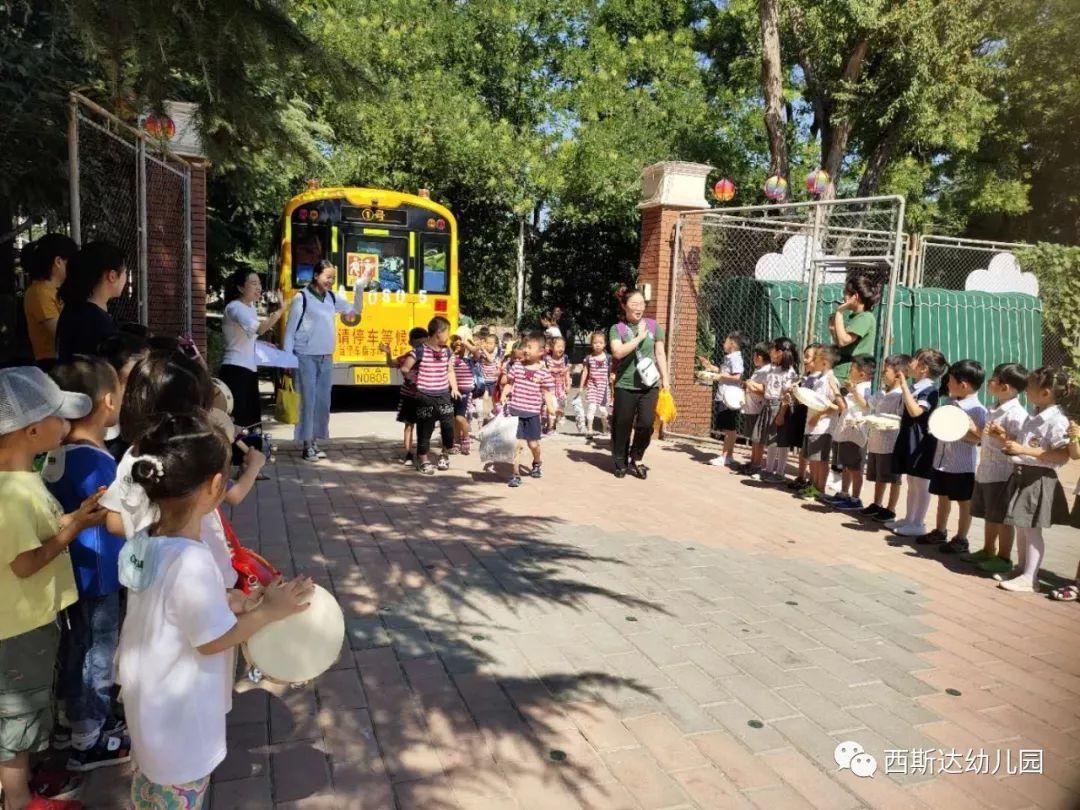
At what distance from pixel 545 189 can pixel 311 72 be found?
16132mm

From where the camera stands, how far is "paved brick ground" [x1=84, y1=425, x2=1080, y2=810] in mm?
2973

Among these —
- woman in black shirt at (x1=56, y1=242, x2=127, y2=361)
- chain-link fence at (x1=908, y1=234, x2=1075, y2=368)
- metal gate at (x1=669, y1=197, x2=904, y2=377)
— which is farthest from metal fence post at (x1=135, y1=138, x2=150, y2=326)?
chain-link fence at (x1=908, y1=234, x2=1075, y2=368)

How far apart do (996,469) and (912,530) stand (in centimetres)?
112

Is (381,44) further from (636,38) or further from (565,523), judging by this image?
(565,523)

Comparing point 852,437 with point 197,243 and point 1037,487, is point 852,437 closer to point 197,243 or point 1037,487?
point 1037,487

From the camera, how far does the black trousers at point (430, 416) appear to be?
7.79 m

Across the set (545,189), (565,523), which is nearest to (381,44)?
(545,189)

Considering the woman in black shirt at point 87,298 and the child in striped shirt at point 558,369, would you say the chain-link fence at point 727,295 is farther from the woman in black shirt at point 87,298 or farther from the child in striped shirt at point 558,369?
the woman in black shirt at point 87,298

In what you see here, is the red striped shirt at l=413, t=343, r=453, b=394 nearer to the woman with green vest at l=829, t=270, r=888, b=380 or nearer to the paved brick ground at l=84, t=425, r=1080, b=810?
the paved brick ground at l=84, t=425, r=1080, b=810

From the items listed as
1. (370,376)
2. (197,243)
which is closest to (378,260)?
(370,376)

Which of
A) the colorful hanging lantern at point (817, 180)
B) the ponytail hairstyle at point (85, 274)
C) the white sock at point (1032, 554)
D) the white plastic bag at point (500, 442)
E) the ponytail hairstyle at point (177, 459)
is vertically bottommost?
the white sock at point (1032, 554)

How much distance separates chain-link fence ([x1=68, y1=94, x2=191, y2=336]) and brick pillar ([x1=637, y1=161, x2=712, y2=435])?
5.57 metres

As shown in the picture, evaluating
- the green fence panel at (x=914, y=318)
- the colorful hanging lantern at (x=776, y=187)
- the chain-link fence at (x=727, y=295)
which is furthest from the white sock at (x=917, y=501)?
the colorful hanging lantern at (x=776, y=187)

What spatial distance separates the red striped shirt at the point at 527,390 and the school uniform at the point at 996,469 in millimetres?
3783
